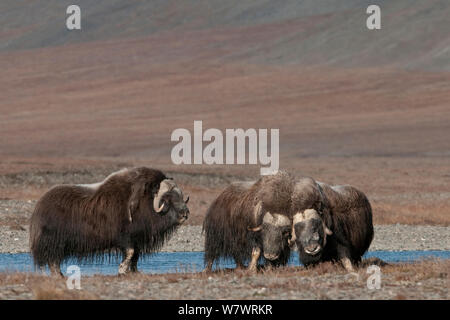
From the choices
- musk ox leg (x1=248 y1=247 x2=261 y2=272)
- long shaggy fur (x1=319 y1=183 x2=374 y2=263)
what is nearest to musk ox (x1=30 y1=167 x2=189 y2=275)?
musk ox leg (x1=248 y1=247 x2=261 y2=272)

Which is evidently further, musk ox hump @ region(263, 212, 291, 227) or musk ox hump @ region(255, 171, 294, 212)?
musk ox hump @ region(255, 171, 294, 212)

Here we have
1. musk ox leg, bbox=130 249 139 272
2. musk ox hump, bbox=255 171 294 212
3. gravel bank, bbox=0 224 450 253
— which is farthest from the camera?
gravel bank, bbox=0 224 450 253

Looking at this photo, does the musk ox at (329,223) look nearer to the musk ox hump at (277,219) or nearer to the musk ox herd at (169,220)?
the musk ox herd at (169,220)

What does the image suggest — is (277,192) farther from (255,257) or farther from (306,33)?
(306,33)

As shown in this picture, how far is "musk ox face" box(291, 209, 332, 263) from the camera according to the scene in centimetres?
1401

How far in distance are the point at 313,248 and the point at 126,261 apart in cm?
298

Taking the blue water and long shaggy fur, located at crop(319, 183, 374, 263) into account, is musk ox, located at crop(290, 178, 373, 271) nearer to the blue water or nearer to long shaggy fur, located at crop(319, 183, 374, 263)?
long shaggy fur, located at crop(319, 183, 374, 263)

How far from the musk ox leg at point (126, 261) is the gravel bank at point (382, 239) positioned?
7.74 meters

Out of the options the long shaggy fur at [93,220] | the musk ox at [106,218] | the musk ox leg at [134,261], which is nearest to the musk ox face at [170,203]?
the musk ox at [106,218]

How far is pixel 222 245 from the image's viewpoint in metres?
15.9

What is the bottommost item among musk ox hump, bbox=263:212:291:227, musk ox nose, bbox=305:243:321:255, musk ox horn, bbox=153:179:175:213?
musk ox nose, bbox=305:243:321:255

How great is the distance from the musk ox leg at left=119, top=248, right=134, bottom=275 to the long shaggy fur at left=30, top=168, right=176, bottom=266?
4.6 inches
